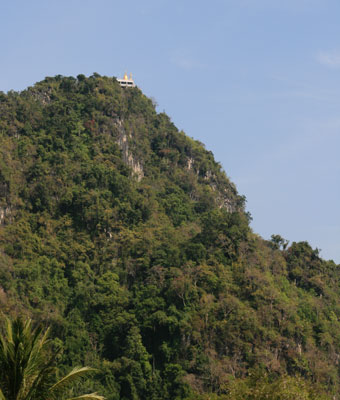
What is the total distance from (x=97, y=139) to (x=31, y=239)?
45.4 feet

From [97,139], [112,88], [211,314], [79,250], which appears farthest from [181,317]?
[112,88]

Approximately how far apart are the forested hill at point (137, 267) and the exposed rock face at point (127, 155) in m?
0.11

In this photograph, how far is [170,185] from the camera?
6475 centimetres

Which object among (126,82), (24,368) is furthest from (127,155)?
(24,368)

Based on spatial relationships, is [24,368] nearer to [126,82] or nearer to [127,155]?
[127,155]

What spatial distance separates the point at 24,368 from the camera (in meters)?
12.9

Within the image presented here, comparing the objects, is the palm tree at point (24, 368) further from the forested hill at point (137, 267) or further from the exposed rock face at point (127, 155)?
the exposed rock face at point (127, 155)

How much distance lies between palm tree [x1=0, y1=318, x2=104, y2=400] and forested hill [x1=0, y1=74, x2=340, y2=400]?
2727 centimetres

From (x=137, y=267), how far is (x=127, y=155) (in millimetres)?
14097

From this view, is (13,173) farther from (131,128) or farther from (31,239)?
(131,128)

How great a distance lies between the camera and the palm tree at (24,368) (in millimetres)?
12758

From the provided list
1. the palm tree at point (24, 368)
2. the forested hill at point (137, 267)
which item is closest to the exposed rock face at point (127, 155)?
the forested hill at point (137, 267)

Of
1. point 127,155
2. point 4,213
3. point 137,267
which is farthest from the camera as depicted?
point 127,155

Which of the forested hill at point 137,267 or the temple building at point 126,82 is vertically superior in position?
the temple building at point 126,82
